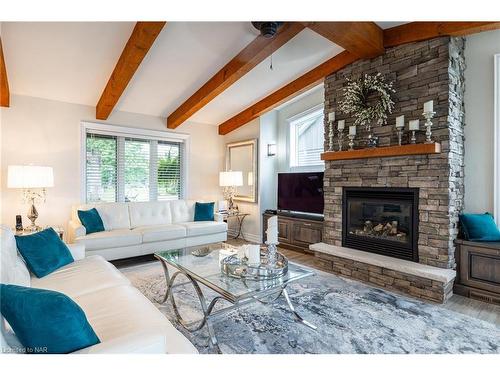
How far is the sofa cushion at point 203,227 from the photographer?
185 inches

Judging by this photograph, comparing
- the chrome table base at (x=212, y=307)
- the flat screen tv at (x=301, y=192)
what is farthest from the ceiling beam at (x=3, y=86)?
the flat screen tv at (x=301, y=192)

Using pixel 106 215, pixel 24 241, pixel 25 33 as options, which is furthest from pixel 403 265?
pixel 25 33

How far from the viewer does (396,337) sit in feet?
7.13

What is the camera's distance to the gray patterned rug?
205cm

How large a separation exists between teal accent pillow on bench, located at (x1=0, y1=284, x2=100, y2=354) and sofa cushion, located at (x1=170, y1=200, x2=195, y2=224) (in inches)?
158

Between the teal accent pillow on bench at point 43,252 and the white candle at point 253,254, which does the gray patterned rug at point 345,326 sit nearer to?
the white candle at point 253,254

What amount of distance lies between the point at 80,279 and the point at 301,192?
3.69 m

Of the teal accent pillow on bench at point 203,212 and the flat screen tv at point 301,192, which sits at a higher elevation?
the flat screen tv at point 301,192

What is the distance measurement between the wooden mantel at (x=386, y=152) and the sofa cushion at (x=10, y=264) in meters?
3.65

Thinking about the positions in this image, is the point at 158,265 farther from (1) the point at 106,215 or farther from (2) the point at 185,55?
(2) the point at 185,55

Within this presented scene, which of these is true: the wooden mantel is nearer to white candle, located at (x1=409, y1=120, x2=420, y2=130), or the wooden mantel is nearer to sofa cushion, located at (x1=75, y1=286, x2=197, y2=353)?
white candle, located at (x1=409, y1=120, x2=420, y2=130)

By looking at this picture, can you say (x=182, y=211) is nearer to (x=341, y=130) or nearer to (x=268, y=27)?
(x=341, y=130)

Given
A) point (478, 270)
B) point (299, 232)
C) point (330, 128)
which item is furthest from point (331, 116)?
point (478, 270)
